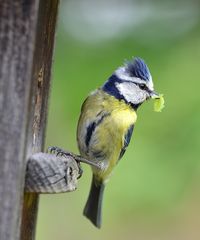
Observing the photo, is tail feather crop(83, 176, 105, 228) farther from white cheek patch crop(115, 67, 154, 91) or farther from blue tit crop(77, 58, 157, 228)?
white cheek patch crop(115, 67, 154, 91)

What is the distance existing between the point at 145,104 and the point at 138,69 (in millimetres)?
797

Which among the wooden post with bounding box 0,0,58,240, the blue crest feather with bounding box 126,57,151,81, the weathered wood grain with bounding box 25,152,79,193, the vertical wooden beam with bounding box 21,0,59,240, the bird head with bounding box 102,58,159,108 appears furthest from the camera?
the bird head with bounding box 102,58,159,108

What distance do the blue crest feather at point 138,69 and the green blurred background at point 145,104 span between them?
0.29m

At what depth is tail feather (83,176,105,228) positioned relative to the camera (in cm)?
464

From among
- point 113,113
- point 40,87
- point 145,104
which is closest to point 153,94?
point 113,113

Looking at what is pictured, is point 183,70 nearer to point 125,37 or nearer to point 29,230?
point 125,37

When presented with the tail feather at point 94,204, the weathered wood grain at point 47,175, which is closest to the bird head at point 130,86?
the tail feather at point 94,204

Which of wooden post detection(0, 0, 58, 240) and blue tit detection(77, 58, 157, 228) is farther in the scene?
blue tit detection(77, 58, 157, 228)

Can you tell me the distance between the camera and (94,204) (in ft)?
15.5

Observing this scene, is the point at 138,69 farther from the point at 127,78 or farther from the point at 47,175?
the point at 47,175

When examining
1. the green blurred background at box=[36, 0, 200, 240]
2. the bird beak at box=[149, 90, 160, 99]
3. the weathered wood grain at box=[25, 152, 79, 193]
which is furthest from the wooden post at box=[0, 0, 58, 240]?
the green blurred background at box=[36, 0, 200, 240]

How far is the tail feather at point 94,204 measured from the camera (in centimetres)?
464

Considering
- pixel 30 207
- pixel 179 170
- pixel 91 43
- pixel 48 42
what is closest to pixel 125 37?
pixel 91 43

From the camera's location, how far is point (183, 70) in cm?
480
